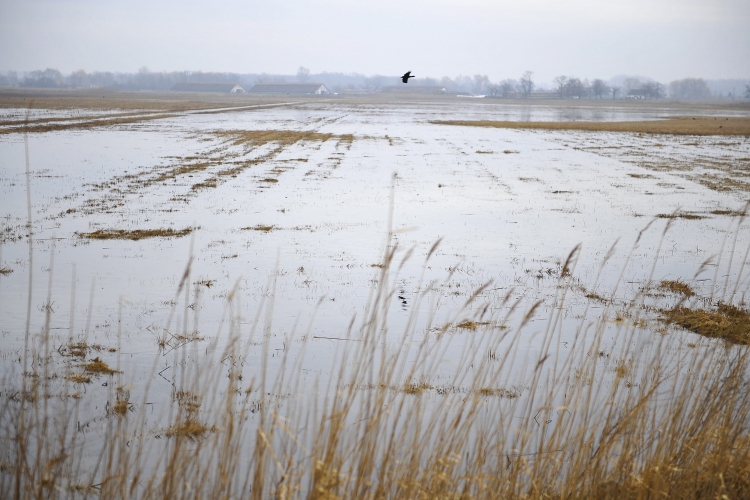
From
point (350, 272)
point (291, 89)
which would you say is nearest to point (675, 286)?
point (350, 272)

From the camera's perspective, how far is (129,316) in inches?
372

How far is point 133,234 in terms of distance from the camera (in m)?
14.8

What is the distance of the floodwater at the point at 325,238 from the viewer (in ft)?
29.8

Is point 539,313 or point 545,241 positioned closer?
point 539,313

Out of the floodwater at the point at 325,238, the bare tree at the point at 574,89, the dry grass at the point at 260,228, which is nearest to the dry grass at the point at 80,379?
→ the floodwater at the point at 325,238

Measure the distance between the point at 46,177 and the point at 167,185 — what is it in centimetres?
423

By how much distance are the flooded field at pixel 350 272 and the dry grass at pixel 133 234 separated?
0.26 ft

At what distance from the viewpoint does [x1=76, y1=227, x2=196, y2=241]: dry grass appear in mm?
14461

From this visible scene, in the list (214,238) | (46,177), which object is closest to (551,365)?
(214,238)

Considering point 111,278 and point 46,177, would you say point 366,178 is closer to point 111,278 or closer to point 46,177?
point 46,177

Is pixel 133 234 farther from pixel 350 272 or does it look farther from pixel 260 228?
pixel 350 272

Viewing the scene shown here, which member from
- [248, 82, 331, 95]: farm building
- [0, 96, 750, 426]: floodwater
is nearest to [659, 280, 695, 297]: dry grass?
[0, 96, 750, 426]: floodwater

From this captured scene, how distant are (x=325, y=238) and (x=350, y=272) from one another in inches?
122

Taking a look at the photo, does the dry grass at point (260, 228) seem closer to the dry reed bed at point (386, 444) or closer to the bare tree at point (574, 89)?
the dry reed bed at point (386, 444)
